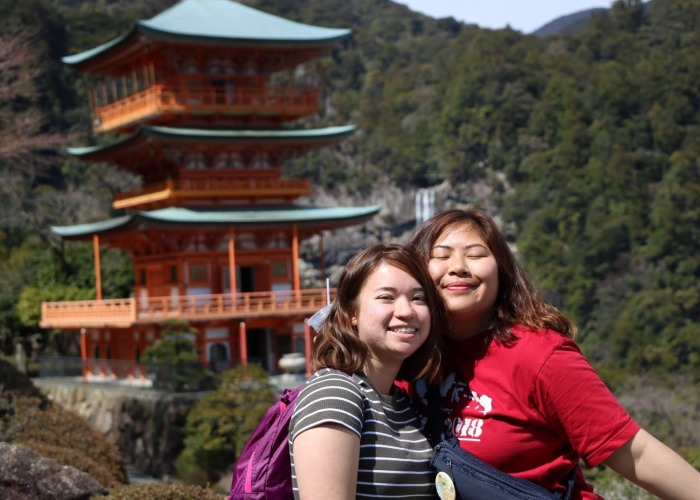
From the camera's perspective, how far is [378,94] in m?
80.3

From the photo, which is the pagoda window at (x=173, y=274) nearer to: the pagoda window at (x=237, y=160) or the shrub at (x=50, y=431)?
the pagoda window at (x=237, y=160)

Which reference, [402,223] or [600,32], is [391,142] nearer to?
[402,223]

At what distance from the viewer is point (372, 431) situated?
291 cm

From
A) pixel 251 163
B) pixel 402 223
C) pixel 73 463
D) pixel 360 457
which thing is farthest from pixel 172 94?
pixel 402 223

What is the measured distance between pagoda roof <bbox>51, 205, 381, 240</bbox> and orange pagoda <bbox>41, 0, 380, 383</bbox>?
0.03 metres

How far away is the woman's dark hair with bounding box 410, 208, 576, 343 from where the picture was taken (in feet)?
10.4

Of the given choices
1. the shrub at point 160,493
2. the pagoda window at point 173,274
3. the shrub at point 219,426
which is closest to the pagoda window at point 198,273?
the pagoda window at point 173,274

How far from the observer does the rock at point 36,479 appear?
21.1 ft

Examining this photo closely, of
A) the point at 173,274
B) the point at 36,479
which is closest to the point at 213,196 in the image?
the point at 173,274

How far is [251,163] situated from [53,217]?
59.4ft

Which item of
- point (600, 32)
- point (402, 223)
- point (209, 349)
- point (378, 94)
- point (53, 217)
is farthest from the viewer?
point (378, 94)

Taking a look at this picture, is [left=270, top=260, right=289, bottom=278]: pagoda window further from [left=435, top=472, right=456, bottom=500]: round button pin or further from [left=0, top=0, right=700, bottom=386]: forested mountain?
[left=435, top=472, right=456, bottom=500]: round button pin

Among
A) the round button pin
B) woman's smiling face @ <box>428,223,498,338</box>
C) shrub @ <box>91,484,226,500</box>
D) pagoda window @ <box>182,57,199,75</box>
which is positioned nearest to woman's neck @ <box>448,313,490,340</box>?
woman's smiling face @ <box>428,223,498,338</box>

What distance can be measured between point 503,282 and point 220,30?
23.3m
